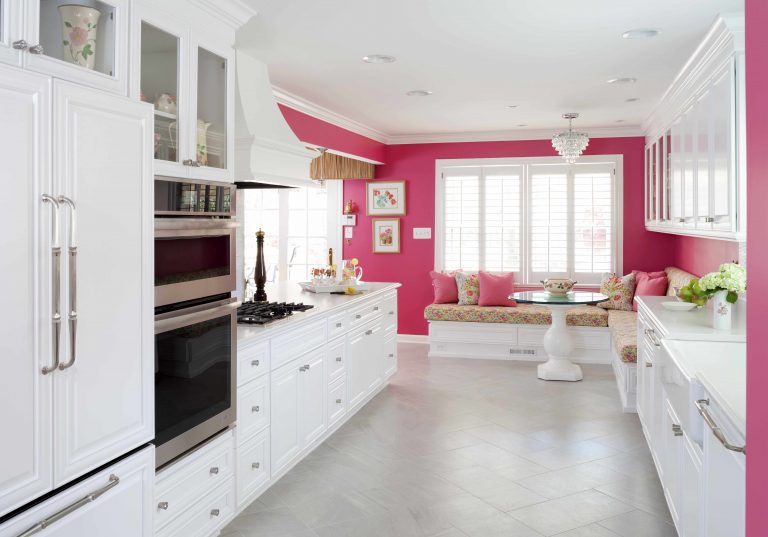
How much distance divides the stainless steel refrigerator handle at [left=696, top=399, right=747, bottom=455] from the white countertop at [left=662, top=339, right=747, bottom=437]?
0.05m

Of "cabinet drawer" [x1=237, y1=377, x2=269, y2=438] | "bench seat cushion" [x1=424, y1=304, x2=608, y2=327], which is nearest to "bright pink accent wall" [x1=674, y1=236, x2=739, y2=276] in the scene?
"bench seat cushion" [x1=424, y1=304, x2=608, y2=327]

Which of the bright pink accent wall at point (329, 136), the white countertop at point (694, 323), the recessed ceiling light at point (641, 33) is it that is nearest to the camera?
the white countertop at point (694, 323)

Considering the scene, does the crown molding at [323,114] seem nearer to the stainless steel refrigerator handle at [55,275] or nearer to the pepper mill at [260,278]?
the pepper mill at [260,278]

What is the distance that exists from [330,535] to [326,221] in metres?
5.81

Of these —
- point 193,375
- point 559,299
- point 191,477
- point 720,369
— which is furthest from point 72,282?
point 559,299

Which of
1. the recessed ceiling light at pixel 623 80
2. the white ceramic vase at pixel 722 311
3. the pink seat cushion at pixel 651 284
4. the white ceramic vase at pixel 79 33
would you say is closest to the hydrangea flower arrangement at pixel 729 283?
the white ceramic vase at pixel 722 311

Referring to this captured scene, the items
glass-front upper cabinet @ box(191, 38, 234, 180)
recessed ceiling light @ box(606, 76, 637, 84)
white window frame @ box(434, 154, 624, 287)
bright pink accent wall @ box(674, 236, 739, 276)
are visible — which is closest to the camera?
glass-front upper cabinet @ box(191, 38, 234, 180)

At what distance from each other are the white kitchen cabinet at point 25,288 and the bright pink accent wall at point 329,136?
3.83m

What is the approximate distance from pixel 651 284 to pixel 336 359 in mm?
3682

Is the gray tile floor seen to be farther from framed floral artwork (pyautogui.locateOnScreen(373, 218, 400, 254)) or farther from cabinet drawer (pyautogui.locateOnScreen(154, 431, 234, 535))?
framed floral artwork (pyautogui.locateOnScreen(373, 218, 400, 254))

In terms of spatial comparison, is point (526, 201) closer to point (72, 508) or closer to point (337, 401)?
point (337, 401)

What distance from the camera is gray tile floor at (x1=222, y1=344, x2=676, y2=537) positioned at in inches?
124

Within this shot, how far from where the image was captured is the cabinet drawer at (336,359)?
435 cm

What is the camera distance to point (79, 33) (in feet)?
6.72
